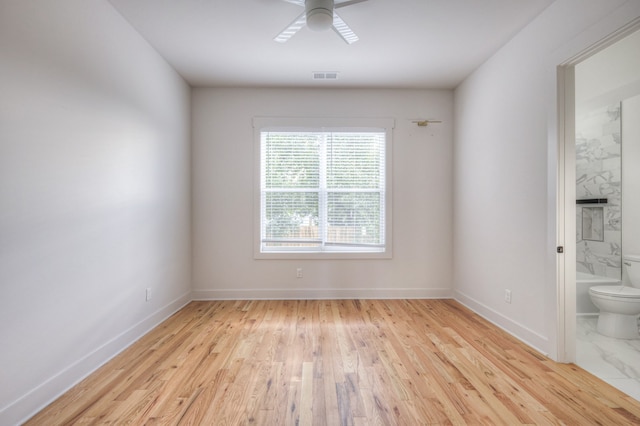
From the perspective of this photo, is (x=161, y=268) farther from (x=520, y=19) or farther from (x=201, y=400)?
(x=520, y=19)

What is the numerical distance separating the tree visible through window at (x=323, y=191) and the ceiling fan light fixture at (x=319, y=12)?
184 cm

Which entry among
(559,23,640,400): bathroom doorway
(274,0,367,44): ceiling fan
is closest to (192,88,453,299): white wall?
(559,23,640,400): bathroom doorway

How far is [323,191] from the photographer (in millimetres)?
4016

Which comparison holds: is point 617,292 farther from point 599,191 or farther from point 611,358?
point 599,191

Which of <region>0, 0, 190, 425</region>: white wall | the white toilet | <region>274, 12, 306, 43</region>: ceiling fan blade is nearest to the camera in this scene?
<region>0, 0, 190, 425</region>: white wall

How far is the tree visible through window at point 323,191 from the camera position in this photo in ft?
13.1

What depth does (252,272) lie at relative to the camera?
3980 millimetres

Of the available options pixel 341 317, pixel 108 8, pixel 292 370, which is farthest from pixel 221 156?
pixel 292 370

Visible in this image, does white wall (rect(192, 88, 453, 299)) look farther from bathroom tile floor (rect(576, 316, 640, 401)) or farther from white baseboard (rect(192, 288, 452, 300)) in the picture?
bathroom tile floor (rect(576, 316, 640, 401))

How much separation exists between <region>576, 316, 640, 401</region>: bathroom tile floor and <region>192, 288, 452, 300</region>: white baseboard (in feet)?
4.90

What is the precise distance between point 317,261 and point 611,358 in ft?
9.40

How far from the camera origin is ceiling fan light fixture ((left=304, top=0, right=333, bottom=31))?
2.16 meters

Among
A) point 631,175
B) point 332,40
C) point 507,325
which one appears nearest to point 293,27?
point 332,40

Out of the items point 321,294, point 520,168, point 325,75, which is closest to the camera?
point 520,168
